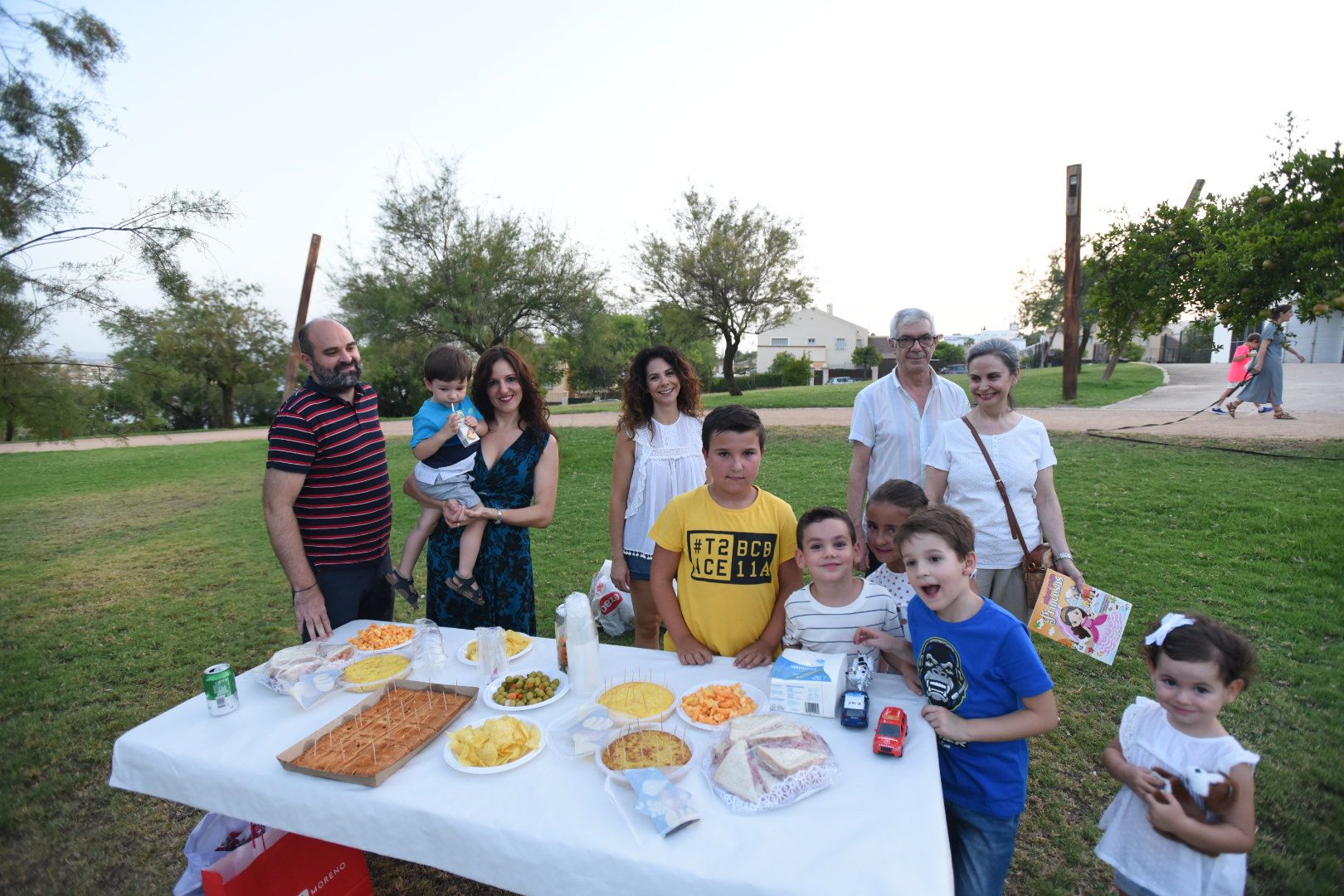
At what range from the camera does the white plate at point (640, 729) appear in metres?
1.69

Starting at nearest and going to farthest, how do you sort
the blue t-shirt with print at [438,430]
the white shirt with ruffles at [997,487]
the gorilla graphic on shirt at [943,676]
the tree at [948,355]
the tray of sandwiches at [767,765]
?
the tray of sandwiches at [767,765] < the gorilla graphic on shirt at [943,676] < the white shirt with ruffles at [997,487] < the blue t-shirt with print at [438,430] < the tree at [948,355]

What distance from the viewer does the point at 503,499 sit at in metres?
3.31

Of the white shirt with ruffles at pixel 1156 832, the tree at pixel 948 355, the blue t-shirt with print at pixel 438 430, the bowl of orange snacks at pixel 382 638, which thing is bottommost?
the white shirt with ruffles at pixel 1156 832

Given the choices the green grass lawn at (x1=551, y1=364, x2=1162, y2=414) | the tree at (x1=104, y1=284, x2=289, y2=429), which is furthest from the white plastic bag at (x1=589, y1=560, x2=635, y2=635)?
the tree at (x1=104, y1=284, x2=289, y2=429)

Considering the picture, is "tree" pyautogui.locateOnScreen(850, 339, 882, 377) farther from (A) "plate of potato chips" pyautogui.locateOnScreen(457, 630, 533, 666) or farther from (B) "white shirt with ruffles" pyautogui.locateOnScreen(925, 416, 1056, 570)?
(A) "plate of potato chips" pyautogui.locateOnScreen(457, 630, 533, 666)

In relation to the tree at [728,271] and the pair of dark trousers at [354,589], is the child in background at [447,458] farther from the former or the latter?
the tree at [728,271]

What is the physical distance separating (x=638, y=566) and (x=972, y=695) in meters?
1.93

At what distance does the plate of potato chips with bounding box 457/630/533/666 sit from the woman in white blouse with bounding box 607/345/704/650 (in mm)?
901

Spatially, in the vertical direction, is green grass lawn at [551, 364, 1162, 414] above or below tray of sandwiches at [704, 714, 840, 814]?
above

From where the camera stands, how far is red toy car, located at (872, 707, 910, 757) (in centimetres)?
176

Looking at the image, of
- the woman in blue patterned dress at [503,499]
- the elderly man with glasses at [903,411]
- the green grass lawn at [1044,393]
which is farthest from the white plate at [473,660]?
the green grass lawn at [1044,393]

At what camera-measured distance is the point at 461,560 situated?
3275 millimetres

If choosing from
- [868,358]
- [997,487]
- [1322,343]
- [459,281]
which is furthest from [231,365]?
[1322,343]

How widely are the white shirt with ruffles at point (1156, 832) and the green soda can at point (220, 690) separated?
280 cm
